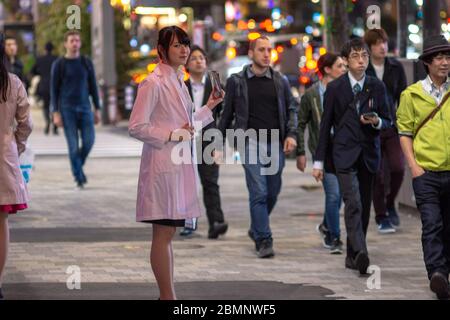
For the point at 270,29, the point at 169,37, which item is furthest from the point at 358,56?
the point at 270,29

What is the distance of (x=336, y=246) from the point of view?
12102 millimetres

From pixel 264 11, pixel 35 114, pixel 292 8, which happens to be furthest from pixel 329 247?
pixel 264 11

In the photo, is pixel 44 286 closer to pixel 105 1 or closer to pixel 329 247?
pixel 329 247

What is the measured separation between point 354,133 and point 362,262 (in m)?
1.12

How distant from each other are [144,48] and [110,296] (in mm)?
29301

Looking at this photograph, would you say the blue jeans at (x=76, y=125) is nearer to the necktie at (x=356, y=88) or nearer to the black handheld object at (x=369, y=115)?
the necktie at (x=356, y=88)

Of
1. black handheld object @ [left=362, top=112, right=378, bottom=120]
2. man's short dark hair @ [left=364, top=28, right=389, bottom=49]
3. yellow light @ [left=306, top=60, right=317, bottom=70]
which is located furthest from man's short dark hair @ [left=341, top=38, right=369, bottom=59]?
yellow light @ [left=306, top=60, right=317, bottom=70]

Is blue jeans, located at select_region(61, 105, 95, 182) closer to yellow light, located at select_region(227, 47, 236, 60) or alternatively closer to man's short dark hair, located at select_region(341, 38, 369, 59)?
man's short dark hair, located at select_region(341, 38, 369, 59)

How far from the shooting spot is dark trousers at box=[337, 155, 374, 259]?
35.6ft

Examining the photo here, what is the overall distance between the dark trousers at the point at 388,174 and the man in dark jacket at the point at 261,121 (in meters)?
1.67

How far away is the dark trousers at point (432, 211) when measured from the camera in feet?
31.8

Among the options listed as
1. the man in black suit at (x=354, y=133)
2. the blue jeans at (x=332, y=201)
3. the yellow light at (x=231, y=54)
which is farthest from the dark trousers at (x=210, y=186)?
the yellow light at (x=231, y=54)

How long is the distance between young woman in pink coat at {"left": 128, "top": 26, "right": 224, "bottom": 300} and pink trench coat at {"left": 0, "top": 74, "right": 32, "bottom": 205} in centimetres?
106

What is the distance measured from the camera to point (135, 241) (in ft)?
42.1
